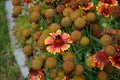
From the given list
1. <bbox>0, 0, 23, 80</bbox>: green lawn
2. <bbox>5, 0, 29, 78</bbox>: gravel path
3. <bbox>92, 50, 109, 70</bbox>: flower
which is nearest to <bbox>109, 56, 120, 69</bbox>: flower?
<bbox>92, 50, 109, 70</bbox>: flower

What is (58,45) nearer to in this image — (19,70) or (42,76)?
(42,76)

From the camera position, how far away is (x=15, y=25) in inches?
147

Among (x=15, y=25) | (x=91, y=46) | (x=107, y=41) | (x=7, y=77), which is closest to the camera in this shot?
(x=107, y=41)

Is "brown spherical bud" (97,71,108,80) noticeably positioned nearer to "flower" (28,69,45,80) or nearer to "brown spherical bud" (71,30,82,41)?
"brown spherical bud" (71,30,82,41)

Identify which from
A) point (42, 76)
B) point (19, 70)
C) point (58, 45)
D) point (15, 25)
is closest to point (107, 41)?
point (58, 45)

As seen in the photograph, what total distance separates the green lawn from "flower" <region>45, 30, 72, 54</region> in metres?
1.07

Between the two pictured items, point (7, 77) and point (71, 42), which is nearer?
point (71, 42)

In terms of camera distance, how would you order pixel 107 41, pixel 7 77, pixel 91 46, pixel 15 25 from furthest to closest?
pixel 15 25, pixel 7 77, pixel 91 46, pixel 107 41

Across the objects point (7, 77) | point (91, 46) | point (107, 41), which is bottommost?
point (7, 77)

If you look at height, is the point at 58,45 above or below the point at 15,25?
above

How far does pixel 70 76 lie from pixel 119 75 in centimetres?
38

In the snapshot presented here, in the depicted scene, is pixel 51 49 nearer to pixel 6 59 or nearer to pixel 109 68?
pixel 109 68

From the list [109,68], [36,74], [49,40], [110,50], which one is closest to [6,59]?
[36,74]

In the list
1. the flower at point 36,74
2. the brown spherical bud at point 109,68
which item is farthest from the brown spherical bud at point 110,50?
the flower at point 36,74
